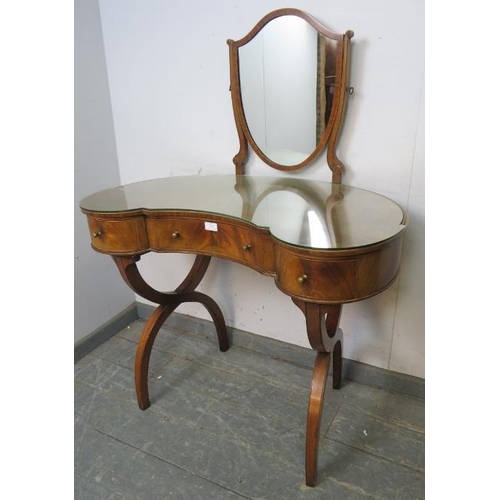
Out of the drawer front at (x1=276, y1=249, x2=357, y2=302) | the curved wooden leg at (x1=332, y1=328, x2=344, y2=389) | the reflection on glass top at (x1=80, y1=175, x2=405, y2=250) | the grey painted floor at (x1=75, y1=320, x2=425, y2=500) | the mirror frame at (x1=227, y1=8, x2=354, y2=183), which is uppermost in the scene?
the mirror frame at (x1=227, y1=8, x2=354, y2=183)

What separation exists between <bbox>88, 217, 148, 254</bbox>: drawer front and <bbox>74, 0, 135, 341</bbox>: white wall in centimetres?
57

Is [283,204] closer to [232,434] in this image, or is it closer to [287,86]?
[287,86]

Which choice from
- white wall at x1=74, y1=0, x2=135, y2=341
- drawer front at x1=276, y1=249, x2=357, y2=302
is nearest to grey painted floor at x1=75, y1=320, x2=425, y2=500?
white wall at x1=74, y1=0, x2=135, y2=341

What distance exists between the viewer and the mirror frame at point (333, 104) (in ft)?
4.26

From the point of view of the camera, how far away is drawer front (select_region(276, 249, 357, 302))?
99cm

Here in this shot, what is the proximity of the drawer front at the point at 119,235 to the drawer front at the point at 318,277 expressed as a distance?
527 millimetres

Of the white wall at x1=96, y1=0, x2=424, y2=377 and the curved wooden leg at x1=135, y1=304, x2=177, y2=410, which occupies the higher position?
the white wall at x1=96, y1=0, x2=424, y2=377

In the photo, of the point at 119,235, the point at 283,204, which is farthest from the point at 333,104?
the point at 119,235

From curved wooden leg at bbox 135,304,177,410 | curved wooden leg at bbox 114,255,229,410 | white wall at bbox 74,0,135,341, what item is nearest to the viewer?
curved wooden leg at bbox 114,255,229,410

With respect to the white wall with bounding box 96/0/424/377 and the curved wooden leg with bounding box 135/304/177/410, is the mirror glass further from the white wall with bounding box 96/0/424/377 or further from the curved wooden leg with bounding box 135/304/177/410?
the curved wooden leg with bounding box 135/304/177/410

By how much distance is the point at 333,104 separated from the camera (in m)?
1.35

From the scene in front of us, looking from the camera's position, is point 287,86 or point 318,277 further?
point 287,86

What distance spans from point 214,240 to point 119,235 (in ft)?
1.09
